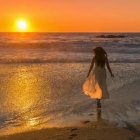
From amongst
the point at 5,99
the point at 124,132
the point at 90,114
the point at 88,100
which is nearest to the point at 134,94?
the point at 88,100

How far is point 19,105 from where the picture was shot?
11.7 metres

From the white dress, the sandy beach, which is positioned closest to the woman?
the white dress

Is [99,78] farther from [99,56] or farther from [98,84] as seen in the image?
[99,56]

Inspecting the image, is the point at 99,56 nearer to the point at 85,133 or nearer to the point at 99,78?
the point at 99,78

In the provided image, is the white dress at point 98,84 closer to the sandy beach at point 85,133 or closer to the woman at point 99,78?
the woman at point 99,78

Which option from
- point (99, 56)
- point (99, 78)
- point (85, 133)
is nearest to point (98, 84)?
point (99, 78)

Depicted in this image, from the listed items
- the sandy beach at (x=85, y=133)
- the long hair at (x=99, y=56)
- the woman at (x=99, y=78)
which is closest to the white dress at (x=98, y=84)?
the woman at (x=99, y=78)

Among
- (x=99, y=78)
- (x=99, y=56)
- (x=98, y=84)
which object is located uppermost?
(x=99, y=56)

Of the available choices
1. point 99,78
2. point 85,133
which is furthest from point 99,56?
point 85,133

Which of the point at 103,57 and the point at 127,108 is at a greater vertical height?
the point at 103,57

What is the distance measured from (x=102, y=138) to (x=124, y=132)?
0.69 metres

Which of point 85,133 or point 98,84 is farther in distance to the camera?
point 98,84

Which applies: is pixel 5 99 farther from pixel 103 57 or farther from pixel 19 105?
pixel 103 57

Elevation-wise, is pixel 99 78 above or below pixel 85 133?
above
